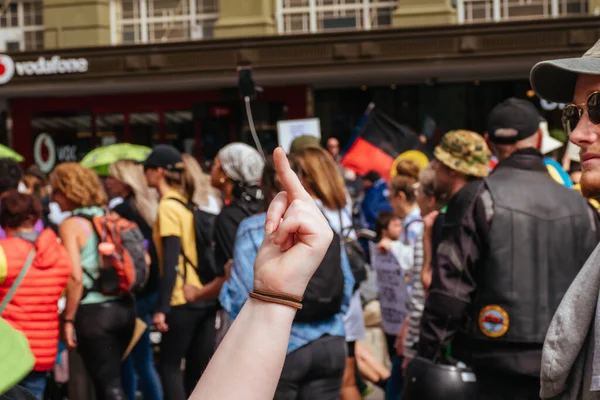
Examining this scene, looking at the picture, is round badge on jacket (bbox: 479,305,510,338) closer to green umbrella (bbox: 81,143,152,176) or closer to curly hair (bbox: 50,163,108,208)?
curly hair (bbox: 50,163,108,208)

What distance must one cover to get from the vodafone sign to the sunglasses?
1943cm

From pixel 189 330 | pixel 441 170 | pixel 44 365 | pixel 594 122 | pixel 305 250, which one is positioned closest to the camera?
pixel 305 250

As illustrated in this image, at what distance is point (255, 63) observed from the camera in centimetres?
2066

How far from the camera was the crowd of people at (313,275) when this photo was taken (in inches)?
84.0

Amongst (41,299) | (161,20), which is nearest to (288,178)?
(41,299)

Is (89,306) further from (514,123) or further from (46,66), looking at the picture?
(46,66)

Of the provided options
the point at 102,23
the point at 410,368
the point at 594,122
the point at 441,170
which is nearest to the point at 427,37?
the point at 102,23

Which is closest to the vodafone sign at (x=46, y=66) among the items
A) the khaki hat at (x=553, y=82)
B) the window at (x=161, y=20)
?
the window at (x=161, y=20)

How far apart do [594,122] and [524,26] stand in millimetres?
17069

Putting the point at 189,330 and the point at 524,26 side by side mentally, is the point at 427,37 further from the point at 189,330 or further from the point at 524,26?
the point at 189,330

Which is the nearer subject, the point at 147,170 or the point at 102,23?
the point at 147,170

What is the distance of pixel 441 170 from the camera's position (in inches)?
236

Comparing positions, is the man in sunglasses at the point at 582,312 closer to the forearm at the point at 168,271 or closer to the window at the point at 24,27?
the forearm at the point at 168,271

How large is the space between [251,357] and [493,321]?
2.79 meters
